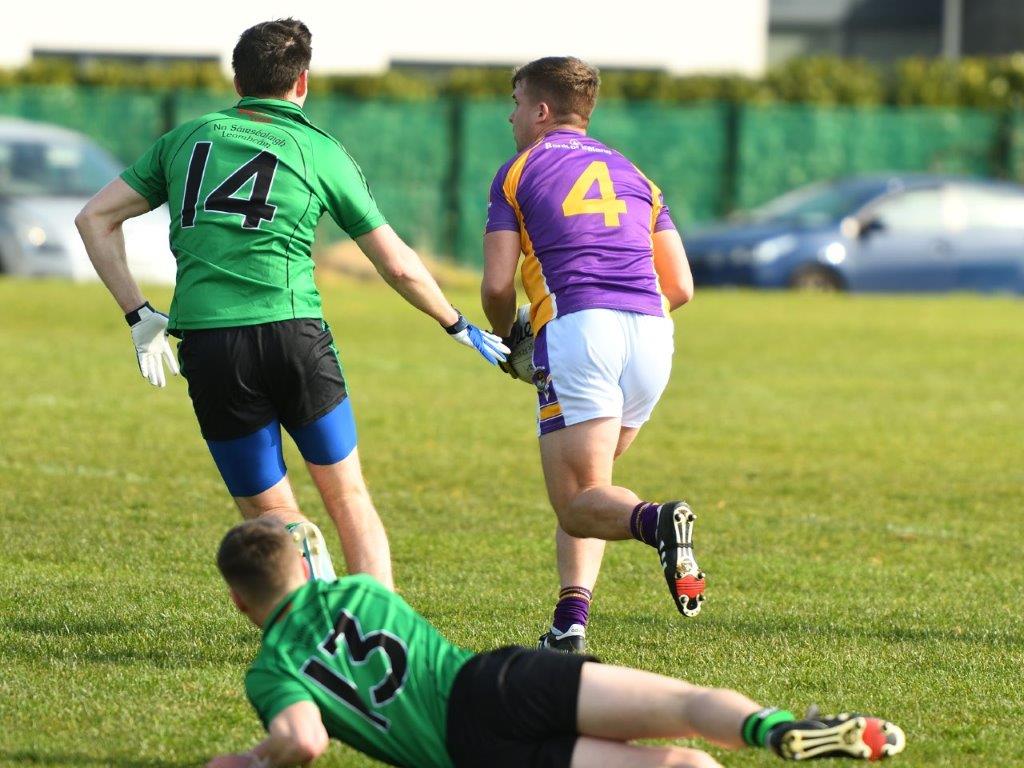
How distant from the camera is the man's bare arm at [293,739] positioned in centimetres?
409

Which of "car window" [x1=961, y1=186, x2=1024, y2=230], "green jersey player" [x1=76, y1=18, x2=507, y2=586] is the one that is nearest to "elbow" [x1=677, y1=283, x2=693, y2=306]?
"green jersey player" [x1=76, y1=18, x2=507, y2=586]

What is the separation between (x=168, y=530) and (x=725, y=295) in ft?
46.6

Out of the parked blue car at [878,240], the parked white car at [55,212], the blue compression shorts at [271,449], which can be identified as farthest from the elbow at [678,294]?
the parked blue car at [878,240]

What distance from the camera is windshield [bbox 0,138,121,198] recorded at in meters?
20.5

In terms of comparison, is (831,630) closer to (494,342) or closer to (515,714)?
(494,342)

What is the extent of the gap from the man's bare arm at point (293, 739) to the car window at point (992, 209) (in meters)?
20.3

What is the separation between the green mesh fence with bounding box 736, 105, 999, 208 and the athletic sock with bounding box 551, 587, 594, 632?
21.8 meters

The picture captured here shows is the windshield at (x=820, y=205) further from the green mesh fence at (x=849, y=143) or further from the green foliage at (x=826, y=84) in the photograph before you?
the green foliage at (x=826, y=84)

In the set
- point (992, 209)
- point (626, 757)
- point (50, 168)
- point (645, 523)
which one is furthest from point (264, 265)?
point (992, 209)

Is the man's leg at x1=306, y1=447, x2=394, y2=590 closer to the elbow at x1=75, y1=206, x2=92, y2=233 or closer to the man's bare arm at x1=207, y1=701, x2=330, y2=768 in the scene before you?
the elbow at x1=75, y1=206, x2=92, y2=233

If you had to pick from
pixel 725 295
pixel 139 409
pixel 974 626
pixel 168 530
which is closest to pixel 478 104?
pixel 725 295

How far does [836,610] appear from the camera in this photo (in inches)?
264

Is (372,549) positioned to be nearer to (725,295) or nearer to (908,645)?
(908,645)

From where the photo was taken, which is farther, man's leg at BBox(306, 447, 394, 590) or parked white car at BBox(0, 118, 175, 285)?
parked white car at BBox(0, 118, 175, 285)
